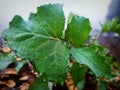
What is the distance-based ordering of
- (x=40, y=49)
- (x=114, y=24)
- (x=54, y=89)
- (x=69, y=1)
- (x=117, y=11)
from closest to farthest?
(x=40, y=49), (x=54, y=89), (x=114, y=24), (x=69, y=1), (x=117, y=11)

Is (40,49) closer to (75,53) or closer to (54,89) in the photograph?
(75,53)

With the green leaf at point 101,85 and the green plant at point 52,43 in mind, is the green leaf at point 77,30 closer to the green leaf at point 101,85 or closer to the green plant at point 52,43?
the green plant at point 52,43

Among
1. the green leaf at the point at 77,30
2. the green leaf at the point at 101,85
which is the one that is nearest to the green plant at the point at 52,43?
the green leaf at the point at 77,30

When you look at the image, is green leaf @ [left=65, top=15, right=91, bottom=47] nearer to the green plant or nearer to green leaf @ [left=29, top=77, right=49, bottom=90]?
the green plant

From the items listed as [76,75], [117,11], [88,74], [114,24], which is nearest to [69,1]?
[117,11]

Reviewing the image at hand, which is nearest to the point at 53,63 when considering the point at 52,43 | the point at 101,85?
the point at 52,43

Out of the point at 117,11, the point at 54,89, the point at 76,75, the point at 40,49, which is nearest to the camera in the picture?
the point at 40,49

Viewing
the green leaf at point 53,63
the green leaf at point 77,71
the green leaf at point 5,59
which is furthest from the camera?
the green leaf at point 5,59

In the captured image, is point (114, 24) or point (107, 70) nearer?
point (107, 70)
